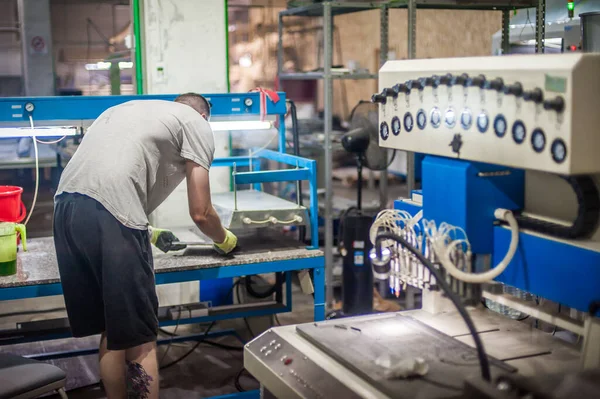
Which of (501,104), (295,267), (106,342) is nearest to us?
(501,104)

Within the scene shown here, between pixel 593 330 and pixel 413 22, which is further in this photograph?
pixel 413 22

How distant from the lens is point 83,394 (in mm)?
3746

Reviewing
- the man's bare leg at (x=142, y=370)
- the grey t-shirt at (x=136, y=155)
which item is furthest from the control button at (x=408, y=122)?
the man's bare leg at (x=142, y=370)

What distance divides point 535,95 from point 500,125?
14 centimetres

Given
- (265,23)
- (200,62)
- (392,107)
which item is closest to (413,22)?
(200,62)

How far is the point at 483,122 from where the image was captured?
1717 mm

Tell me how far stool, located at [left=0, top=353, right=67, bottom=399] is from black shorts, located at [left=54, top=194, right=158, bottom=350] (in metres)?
0.23

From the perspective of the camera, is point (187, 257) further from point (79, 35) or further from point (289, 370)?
point (79, 35)

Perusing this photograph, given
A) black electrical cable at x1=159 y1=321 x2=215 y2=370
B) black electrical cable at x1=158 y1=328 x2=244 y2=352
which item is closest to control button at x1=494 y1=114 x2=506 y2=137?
black electrical cable at x1=159 y1=321 x2=215 y2=370

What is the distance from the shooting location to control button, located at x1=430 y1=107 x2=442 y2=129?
1.85m

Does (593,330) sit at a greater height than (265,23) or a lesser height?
lesser

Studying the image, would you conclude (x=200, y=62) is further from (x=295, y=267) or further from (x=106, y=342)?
(x=106, y=342)

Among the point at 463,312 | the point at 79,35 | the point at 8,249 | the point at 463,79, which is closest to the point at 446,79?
the point at 463,79

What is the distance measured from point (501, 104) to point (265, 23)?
701cm
